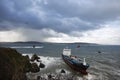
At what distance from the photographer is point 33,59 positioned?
50469 millimetres

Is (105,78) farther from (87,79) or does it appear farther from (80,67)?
(80,67)

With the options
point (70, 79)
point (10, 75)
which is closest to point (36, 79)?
point (70, 79)

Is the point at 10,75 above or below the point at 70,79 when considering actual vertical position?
above

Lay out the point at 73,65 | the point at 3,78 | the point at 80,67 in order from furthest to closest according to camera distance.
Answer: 1. the point at 73,65
2. the point at 80,67
3. the point at 3,78

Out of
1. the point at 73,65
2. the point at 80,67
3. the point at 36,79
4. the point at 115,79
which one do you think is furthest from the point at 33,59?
the point at 115,79

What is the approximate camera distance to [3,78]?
1455 centimetres

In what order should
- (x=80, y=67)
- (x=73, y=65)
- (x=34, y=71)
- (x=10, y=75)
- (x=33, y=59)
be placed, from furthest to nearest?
1. (x=33, y=59)
2. (x=73, y=65)
3. (x=80, y=67)
4. (x=34, y=71)
5. (x=10, y=75)

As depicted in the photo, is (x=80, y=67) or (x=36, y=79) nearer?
(x=36, y=79)

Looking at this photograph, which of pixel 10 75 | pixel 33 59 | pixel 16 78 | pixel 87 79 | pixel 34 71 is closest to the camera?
pixel 10 75

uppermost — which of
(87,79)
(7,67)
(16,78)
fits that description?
(7,67)

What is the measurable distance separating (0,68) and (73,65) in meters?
26.4

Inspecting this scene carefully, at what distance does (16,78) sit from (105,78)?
1818 centimetres

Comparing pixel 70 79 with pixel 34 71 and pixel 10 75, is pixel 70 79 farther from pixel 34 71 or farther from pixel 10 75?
pixel 10 75

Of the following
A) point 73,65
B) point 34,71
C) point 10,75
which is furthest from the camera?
point 73,65
